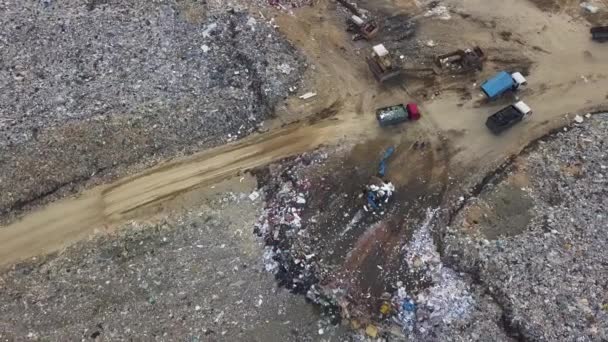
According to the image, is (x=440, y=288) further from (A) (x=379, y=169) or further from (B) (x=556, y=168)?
(B) (x=556, y=168)

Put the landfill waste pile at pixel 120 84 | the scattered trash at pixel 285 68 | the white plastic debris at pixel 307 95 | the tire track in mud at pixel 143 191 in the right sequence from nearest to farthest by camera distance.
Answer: the tire track in mud at pixel 143 191
the landfill waste pile at pixel 120 84
the white plastic debris at pixel 307 95
the scattered trash at pixel 285 68

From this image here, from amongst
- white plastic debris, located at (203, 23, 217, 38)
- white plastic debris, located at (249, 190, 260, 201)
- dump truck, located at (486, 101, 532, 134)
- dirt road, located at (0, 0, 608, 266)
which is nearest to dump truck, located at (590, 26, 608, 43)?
dirt road, located at (0, 0, 608, 266)

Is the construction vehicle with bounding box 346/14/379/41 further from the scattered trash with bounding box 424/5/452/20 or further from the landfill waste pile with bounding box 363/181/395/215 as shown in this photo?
the landfill waste pile with bounding box 363/181/395/215

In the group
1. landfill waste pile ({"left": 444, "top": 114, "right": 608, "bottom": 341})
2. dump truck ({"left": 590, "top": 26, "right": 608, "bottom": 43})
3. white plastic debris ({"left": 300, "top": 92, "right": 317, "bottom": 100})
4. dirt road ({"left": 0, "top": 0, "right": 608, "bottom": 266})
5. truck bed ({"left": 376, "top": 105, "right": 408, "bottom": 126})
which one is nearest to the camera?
landfill waste pile ({"left": 444, "top": 114, "right": 608, "bottom": 341})

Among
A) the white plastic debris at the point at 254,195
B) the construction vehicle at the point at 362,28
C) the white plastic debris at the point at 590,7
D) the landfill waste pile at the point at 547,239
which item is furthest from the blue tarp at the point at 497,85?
the white plastic debris at the point at 254,195

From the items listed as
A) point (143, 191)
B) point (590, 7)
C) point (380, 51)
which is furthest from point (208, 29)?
point (590, 7)

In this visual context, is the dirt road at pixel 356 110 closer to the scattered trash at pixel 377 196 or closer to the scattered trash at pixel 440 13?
the scattered trash at pixel 440 13

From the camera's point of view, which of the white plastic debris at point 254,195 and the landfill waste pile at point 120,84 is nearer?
the white plastic debris at point 254,195

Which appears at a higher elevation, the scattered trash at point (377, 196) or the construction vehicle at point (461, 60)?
the construction vehicle at point (461, 60)

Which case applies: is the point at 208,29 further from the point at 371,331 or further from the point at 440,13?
the point at 371,331
